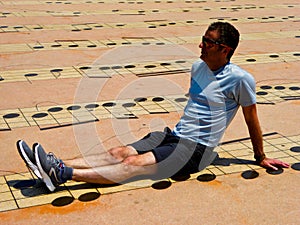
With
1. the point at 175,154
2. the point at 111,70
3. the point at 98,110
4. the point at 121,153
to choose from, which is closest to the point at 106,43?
the point at 111,70

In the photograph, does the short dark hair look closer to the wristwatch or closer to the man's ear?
the man's ear

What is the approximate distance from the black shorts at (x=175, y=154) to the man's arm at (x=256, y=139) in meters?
0.32

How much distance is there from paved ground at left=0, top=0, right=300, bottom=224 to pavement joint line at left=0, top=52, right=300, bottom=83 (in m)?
0.01

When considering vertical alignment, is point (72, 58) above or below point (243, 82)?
below

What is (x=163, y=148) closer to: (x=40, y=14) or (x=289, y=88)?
(x=289, y=88)

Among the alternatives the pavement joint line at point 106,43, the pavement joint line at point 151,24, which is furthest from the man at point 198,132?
the pavement joint line at point 151,24

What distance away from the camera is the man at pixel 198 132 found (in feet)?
11.9

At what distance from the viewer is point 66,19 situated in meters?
9.35

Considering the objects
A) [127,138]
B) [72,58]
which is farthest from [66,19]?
[127,138]

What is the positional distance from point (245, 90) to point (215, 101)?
0.67ft

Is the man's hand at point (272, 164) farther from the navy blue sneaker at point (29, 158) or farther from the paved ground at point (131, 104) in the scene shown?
the navy blue sneaker at point (29, 158)

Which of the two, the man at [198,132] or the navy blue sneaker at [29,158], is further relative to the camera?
the man at [198,132]

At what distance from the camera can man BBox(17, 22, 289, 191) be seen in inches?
143

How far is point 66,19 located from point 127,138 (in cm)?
533
